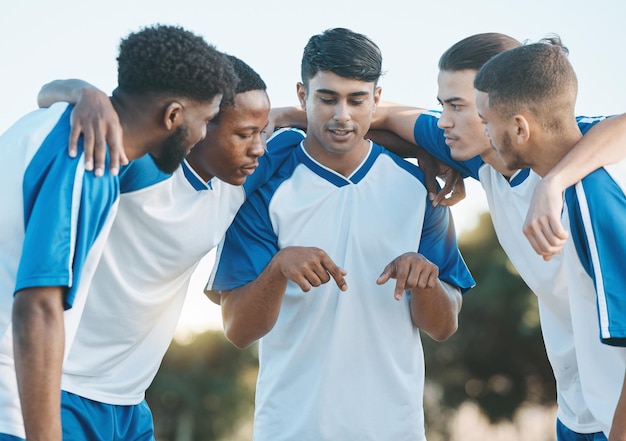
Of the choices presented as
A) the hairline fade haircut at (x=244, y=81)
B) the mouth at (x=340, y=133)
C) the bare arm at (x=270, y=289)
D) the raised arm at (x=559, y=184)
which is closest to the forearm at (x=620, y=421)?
the raised arm at (x=559, y=184)

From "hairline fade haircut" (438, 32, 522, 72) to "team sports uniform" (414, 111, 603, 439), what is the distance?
0.40 metres

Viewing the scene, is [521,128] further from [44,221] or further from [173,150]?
[44,221]

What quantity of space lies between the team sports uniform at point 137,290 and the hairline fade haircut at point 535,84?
4.74 ft

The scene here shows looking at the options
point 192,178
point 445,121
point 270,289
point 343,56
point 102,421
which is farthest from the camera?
point 343,56

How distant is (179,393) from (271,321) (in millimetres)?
31811

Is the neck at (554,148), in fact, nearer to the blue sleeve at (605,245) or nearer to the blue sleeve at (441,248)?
the blue sleeve at (605,245)

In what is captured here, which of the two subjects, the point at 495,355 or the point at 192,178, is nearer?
the point at 192,178

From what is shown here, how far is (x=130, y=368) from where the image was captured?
430cm

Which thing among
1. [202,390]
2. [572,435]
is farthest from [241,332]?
[202,390]

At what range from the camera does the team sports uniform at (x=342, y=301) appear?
480cm

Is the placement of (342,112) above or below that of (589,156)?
above

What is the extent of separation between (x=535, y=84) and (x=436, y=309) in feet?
4.66

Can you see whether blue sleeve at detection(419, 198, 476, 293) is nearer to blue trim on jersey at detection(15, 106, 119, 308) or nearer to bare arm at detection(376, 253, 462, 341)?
bare arm at detection(376, 253, 462, 341)

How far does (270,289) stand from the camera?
4.61m
